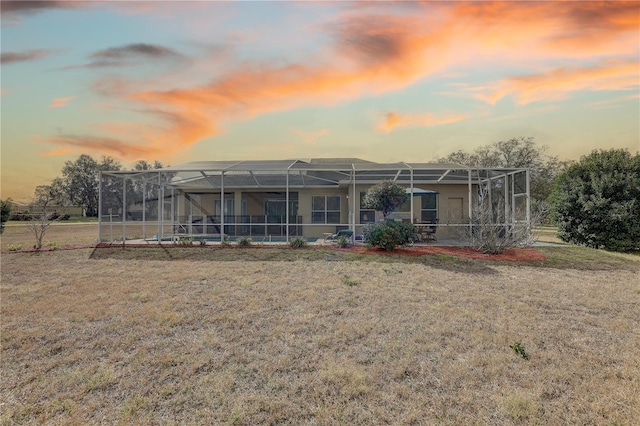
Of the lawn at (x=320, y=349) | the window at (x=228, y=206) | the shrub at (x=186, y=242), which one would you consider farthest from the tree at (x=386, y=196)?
the window at (x=228, y=206)

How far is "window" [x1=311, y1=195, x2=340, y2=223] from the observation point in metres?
16.4

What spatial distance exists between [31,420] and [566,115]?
47.1 feet

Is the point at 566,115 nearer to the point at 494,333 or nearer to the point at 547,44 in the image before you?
the point at 547,44

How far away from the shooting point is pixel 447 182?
15445 millimetres

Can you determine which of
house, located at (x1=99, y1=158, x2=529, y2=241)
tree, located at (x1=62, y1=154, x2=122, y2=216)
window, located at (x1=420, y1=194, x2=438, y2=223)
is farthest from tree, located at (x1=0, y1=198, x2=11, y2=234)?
tree, located at (x1=62, y1=154, x2=122, y2=216)

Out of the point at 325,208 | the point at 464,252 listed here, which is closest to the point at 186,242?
the point at 325,208

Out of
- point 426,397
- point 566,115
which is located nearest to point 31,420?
point 426,397

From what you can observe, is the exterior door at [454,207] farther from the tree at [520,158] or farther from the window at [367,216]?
the tree at [520,158]

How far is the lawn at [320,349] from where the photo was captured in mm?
3004

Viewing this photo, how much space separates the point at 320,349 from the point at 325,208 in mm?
12455

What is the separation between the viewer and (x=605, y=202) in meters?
12.7

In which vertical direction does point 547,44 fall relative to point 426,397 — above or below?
above

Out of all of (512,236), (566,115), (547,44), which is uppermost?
(547,44)

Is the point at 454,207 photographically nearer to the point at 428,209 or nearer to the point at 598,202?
the point at 428,209
